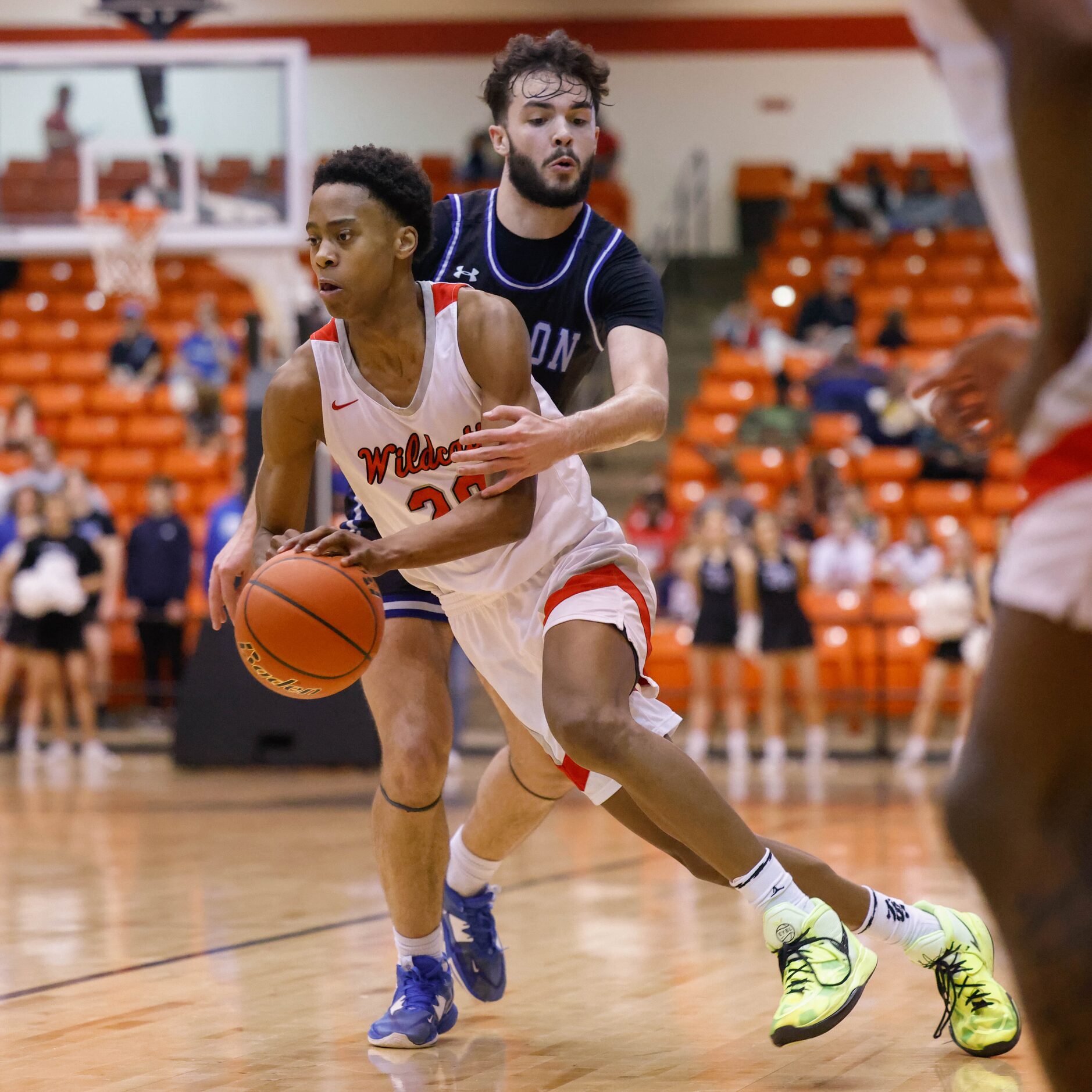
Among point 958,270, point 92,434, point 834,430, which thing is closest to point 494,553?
point 834,430

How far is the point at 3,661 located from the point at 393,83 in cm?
1016

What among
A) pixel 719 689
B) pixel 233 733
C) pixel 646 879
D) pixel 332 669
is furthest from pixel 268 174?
pixel 332 669

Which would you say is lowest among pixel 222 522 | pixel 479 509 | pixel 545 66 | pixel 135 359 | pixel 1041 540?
pixel 222 522

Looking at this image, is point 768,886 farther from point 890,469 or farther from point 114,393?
point 114,393

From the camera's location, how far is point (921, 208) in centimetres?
1725

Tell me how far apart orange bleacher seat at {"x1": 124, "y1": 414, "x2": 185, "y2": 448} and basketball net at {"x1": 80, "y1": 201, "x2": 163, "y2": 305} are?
297cm

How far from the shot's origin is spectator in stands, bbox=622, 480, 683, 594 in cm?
1227

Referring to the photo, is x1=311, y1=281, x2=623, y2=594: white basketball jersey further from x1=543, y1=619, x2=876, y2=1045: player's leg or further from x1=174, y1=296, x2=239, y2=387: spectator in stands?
x1=174, y1=296, x2=239, y2=387: spectator in stands

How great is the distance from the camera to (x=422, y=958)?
A: 363 cm

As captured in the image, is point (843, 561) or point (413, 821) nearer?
point (413, 821)

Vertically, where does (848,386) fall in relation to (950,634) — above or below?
above

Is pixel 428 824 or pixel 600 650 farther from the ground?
pixel 600 650

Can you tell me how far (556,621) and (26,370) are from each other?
1328 cm

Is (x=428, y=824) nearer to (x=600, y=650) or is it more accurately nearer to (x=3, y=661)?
(x=600, y=650)
